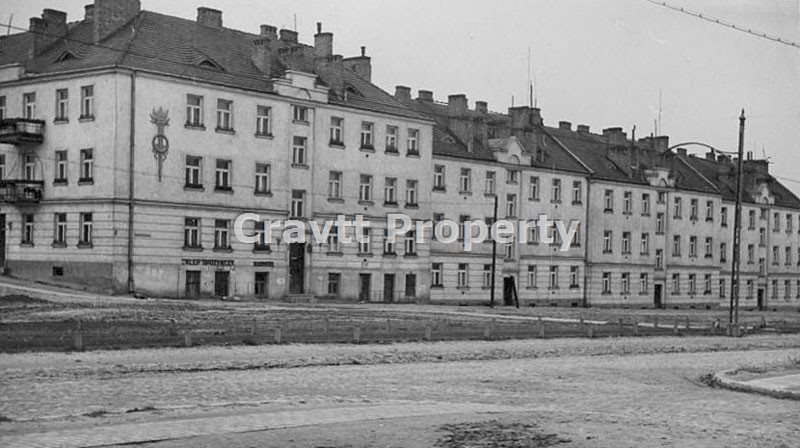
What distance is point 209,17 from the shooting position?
2512 inches

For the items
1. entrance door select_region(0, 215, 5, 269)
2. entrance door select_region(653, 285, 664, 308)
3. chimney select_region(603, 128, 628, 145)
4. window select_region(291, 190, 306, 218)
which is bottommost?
entrance door select_region(653, 285, 664, 308)

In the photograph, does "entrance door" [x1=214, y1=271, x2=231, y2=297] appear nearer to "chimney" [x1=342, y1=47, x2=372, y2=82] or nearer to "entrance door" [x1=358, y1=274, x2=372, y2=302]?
"entrance door" [x1=358, y1=274, x2=372, y2=302]

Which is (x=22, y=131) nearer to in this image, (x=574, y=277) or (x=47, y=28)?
(x=47, y=28)

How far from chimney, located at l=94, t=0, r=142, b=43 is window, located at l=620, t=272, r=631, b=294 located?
4415 centimetres

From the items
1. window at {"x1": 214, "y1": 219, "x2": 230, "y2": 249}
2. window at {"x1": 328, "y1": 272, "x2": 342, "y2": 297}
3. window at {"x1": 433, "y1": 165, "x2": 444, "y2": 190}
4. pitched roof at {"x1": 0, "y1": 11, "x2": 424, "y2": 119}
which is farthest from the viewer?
window at {"x1": 433, "y1": 165, "x2": 444, "y2": 190}

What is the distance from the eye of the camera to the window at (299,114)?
6212 centimetres

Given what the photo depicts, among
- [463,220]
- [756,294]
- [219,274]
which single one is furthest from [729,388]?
[756,294]

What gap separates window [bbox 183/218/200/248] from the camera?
56750mm

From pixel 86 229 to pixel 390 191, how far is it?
19807mm

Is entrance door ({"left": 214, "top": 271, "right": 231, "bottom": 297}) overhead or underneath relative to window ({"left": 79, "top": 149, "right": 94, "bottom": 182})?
underneath

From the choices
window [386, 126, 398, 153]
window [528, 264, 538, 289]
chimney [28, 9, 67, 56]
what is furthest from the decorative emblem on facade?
window [528, 264, 538, 289]

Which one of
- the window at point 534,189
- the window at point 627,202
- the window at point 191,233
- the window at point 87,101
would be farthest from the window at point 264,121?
the window at point 627,202

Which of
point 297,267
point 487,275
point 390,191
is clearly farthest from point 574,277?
point 297,267

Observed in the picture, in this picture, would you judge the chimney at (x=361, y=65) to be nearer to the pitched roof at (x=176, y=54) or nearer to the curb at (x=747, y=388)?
the pitched roof at (x=176, y=54)
